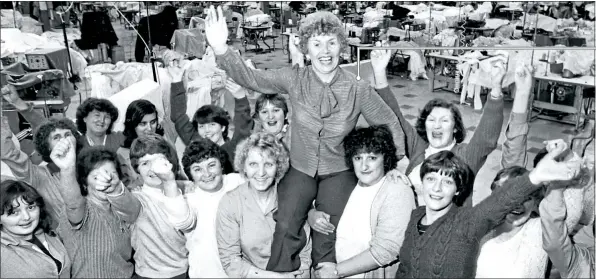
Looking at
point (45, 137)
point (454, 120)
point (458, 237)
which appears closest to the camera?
point (458, 237)

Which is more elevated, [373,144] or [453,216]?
[373,144]

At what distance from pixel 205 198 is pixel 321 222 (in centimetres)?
45

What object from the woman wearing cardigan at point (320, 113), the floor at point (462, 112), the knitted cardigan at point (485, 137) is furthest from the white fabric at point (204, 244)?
the floor at point (462, 112)

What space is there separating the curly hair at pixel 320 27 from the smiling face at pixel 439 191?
66 cm

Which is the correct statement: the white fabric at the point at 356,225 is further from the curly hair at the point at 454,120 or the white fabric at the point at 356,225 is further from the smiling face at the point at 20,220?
the smiling face at the point at 20,220

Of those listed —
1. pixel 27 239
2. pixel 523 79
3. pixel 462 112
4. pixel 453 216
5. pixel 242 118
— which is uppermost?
pixel 523 79

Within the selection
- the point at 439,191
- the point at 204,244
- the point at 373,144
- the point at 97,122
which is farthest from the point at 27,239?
the point at 439,191

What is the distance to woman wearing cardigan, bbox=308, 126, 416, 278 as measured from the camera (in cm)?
171

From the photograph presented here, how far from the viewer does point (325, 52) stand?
194cm

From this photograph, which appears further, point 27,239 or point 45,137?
point 45,137

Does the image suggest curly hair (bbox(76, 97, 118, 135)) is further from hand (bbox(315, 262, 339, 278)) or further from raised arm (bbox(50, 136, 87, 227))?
hand (bbox(315, 262, 339, 278))

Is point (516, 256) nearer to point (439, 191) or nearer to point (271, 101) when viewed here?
point (439, 191)

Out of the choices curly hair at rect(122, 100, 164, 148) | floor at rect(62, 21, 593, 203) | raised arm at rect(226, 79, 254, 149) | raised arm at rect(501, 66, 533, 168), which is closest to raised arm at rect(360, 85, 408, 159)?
raised arm at rect(501, 66, 533, 168)

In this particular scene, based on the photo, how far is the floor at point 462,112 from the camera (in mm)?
4438
